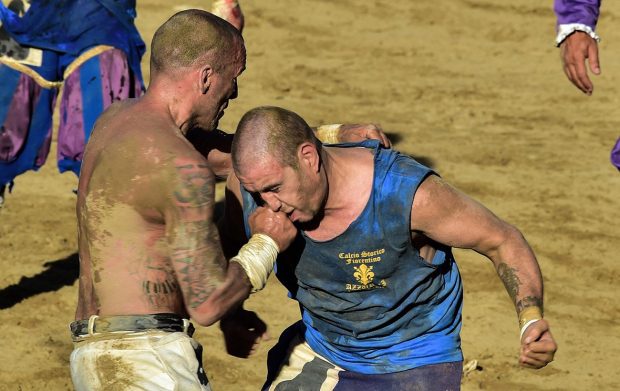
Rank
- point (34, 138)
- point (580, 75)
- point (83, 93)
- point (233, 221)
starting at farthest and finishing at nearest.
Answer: point (34, 138) < point (83, 93) < point (580, 75) < point (233, 221)

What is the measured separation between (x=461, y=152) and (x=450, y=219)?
18.3 ft

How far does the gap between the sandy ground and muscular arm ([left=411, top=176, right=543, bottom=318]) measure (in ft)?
6.72

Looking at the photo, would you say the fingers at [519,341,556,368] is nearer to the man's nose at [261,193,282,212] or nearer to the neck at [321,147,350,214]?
the neck at [321,147,350,214]

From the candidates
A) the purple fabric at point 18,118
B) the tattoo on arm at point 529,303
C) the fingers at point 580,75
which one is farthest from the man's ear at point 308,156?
the purple fabric at point 18,118

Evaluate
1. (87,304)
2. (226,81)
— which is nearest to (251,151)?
(226,81)

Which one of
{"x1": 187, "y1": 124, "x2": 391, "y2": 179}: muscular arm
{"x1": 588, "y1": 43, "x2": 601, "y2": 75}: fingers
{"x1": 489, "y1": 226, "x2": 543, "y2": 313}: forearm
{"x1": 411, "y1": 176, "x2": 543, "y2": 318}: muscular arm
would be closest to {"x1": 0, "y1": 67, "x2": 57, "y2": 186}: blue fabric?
{"x1": 187, "y1": 124, "x2": 391, "y2": 179}: muscular arm

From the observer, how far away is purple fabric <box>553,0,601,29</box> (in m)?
5.95

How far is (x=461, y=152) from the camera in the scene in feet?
32.9

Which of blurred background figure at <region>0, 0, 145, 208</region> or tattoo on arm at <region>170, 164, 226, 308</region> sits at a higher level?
tattoo on arm at <region>170, 164, 226, 308</region>

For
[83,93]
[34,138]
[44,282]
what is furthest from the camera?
[44,282]

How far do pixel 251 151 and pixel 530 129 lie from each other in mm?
6470

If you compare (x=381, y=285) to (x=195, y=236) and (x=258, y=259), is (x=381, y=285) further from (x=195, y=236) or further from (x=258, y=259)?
(x=195, y=236)

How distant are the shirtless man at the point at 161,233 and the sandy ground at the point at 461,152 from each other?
2.27 metres

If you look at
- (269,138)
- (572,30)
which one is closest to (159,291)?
(269,138)
